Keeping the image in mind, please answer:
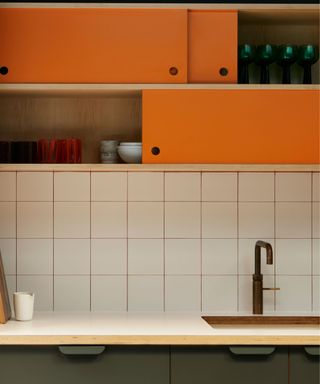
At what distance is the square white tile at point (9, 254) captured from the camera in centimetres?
339

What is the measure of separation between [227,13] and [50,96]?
0.89 m

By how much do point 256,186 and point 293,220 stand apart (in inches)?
9.4

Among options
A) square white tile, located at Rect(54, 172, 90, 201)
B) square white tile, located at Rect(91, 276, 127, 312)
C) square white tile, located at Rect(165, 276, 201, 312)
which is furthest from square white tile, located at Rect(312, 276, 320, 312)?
square white tile, located at Rect(54, 172, 90, 201)

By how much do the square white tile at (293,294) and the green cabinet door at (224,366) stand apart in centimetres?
71

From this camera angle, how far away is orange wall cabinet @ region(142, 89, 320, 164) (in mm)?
3086

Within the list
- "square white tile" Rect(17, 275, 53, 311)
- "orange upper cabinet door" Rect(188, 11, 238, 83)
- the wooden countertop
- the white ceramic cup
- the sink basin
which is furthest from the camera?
"square white tile" Rect(17, 275, 53, 311)

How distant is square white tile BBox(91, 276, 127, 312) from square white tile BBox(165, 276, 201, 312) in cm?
21

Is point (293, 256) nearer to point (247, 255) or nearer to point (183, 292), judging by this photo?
point (247, 255)

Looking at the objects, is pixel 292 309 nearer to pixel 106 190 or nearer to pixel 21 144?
pixel 106 190

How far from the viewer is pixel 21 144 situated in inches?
126

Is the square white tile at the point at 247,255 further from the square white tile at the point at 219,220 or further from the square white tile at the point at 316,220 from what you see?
the square white tile at the point at 316,220

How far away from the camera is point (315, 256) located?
3430mm

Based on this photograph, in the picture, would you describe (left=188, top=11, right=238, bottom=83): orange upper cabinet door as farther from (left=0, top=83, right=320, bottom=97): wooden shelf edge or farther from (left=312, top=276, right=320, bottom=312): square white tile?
(left=312, top=276, right=320, bottom=312): square white tile

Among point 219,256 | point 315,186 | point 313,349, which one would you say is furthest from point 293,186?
point 313,349
